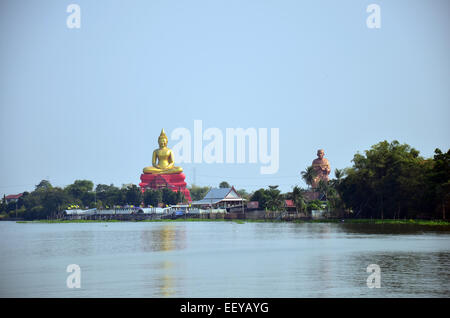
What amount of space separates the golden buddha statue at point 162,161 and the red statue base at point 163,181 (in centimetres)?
87

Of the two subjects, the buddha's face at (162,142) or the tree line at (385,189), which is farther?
the buddha's face at (162,142)

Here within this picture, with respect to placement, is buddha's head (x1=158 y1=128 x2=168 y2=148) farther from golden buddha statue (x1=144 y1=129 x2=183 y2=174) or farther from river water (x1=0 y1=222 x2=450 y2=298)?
river water (x1=0 y1=222 x2=450 y2=298)

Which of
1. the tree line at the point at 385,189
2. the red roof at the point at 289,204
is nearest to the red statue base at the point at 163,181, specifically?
the tree line at the point at 385,189

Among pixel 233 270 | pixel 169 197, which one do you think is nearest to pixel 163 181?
pixel 169 197

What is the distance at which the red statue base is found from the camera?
11525 cm

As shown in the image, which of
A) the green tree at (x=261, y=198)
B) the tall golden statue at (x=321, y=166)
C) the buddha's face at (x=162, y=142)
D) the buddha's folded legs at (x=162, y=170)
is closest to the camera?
the green tree at (x=261, y=198)

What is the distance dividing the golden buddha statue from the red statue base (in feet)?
2.85

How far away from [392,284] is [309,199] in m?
79.2

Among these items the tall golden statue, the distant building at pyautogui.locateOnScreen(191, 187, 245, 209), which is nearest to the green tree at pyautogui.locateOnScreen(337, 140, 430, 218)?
the distant building at pyautogui.locateOnScreen(191, 187, 245, 209)

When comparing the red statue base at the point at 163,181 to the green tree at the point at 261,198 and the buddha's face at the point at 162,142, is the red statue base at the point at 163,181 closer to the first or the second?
the buddha's face at the point at 162,142

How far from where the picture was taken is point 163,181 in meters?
115

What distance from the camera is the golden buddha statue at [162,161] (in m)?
116

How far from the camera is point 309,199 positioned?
328 ft
